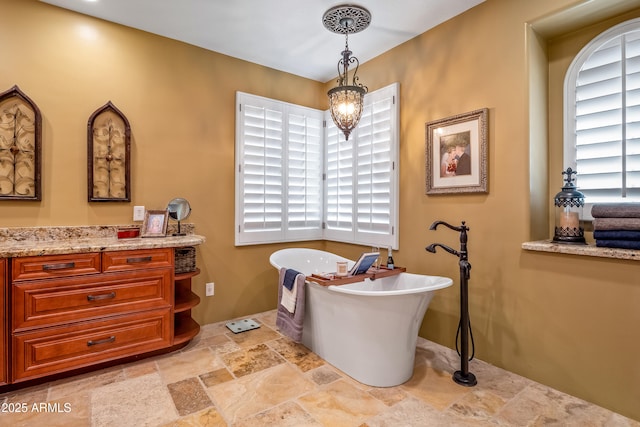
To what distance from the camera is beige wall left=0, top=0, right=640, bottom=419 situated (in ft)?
6.75

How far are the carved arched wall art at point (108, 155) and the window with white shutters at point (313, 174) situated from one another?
1011 mm

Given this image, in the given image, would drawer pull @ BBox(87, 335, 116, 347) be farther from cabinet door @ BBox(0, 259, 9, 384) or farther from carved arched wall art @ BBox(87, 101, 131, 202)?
carved arched wall art @ BBox(87, 101, 131, 202)

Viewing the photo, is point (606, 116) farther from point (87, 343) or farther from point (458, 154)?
point (87, 343)

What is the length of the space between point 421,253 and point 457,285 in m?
0.41

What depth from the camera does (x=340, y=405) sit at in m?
1.98

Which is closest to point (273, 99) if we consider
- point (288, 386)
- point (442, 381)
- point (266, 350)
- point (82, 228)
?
point (82, 228)

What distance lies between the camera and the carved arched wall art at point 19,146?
7.84ft

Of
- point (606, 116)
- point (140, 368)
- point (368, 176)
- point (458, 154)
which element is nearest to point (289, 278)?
point (140, 368)

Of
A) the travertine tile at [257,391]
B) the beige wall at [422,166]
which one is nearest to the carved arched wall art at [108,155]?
the beige wall at [422,166]

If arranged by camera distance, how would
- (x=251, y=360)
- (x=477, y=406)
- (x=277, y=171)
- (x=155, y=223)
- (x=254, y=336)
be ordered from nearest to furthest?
1. (x=477, y=406)
2. (x=251, y=360)
3. (x=155, y=223)
4. (x=254, y=336)
5. (x=277, y=171)

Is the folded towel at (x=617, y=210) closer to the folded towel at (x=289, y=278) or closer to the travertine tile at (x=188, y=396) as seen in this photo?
the folded towel at (x=289, y=278)

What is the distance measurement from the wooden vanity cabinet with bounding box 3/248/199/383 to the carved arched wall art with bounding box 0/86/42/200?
0.72 metres

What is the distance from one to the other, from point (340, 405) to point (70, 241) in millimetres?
2287

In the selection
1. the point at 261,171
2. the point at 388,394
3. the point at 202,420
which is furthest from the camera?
the point at 261,171
